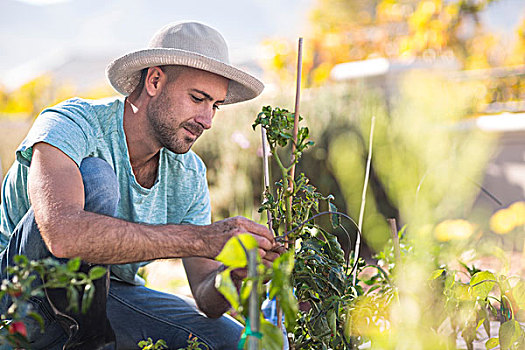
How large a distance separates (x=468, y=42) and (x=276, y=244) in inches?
316

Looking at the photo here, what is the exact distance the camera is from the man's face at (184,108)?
1.69 meters

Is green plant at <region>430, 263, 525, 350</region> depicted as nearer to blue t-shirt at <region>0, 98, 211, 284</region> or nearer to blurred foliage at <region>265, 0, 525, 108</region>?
blue t-shirt at <region>0, 98, 211, 284</region>

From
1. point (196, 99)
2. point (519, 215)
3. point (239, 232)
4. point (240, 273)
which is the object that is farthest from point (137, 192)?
point (519, 215)

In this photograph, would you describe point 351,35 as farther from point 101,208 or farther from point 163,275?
point 101,208

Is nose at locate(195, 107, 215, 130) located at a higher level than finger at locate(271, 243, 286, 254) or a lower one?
higher

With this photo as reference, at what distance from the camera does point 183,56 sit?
5.41 feet

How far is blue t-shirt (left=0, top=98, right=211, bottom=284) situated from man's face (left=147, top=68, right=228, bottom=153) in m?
0.15

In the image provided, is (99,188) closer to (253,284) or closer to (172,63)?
(172,63)

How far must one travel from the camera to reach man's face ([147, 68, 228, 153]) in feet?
5.54

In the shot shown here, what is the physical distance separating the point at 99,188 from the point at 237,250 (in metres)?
0.75

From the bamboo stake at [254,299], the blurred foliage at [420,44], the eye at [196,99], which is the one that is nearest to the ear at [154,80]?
the eye at [196,99]

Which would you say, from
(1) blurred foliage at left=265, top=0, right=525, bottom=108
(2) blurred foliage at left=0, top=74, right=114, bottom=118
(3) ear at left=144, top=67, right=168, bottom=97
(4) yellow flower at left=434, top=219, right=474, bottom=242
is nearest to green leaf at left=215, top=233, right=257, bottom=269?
(3) ear at left=144, top=67, right=168, bottom=97

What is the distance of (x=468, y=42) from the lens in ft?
27.3

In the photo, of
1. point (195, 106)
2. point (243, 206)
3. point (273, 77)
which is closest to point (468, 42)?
point (273, 77)
